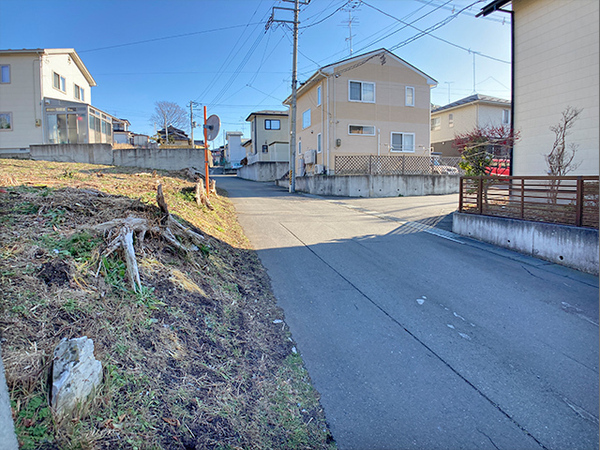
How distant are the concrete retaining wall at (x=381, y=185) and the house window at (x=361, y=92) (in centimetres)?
616

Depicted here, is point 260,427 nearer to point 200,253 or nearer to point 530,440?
point 530,440

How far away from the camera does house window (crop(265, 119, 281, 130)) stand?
4384 centimetres

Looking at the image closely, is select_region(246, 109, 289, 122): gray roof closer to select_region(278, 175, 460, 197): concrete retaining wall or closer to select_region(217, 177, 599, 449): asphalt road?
select_region(278, 175, 460, 197): concrete retaining wall

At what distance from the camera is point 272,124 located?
44.0m

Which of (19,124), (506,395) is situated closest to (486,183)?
(506,395)

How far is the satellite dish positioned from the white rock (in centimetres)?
909

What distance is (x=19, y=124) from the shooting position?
23641mm

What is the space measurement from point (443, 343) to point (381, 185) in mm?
16826

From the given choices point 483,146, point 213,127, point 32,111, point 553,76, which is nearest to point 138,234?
point 213,127

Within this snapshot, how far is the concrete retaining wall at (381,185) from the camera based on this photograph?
65.2 ft

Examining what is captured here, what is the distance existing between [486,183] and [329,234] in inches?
162

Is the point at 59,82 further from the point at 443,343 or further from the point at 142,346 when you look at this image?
the point at 443,343

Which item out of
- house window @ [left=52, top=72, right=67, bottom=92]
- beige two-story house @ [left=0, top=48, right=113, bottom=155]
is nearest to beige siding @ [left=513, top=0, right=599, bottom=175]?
beige two-story house @ [left=0, top=48, right=113, bottom=155]

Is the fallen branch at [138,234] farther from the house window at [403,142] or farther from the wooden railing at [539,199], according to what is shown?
the house window at [403,142]
